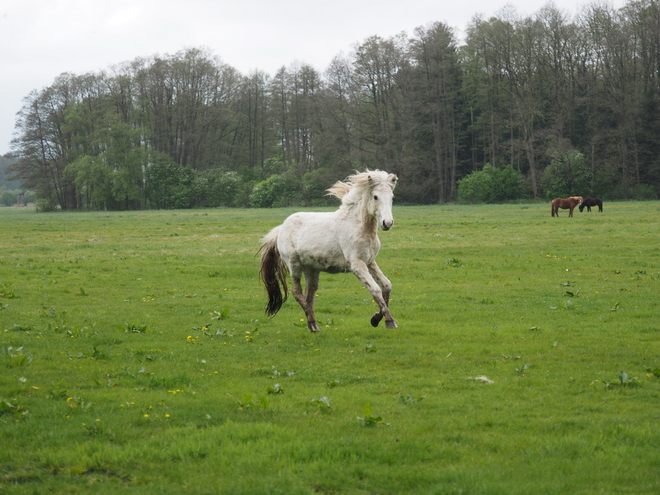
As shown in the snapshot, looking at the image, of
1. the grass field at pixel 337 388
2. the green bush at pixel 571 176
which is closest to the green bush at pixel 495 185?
the green bush at pixel 571 176

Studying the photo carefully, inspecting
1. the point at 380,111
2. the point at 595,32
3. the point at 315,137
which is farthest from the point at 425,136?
the point at 595,32

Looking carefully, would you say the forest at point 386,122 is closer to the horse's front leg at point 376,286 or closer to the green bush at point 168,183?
the green bush at point 168,183

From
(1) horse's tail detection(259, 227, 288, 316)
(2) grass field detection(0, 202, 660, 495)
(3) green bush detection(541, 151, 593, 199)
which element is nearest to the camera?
(2) grass field detection(0, 202, 660, 495)

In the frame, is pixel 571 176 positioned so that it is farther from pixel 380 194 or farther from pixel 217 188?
pixel 380 194

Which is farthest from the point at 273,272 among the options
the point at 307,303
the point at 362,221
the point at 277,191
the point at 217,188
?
the point at 217,188

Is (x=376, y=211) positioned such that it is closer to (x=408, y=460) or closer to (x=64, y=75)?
(x=408, y=460)

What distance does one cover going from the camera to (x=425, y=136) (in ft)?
262

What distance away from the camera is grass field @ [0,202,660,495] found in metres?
5.37

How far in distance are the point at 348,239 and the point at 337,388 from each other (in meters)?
3.85

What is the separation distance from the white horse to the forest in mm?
61356

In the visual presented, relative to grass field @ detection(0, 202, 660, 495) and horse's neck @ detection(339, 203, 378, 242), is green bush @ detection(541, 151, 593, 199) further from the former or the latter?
horse's neck @ detection(339, 203, 378, 242)

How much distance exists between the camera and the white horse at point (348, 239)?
11000 mm

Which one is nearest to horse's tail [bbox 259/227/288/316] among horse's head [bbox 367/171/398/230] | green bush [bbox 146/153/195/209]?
horse's head [bbox 367/171/398/230]

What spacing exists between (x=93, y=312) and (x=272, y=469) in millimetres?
9680
